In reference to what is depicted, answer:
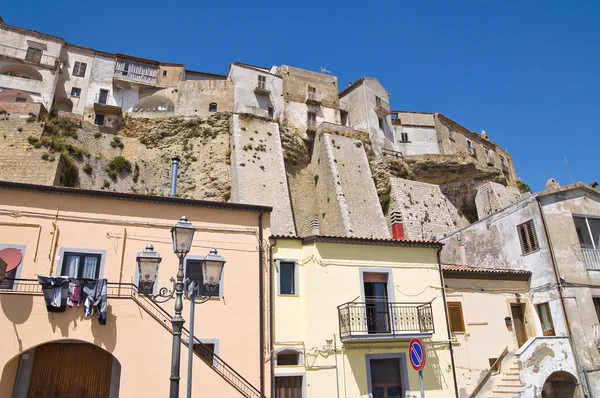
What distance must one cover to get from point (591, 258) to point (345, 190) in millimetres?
20774

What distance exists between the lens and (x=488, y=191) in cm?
4531

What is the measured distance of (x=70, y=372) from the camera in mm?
12750

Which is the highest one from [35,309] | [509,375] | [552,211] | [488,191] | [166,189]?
[488,191]

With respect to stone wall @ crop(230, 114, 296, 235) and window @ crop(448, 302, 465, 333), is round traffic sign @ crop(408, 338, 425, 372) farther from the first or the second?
stone wall @ crop(230, 114, 296, 235)

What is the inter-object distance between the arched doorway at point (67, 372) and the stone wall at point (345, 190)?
22997 millimetres

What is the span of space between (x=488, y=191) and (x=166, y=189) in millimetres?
31767

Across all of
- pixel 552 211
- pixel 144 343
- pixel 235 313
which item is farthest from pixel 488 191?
pixel 144 343

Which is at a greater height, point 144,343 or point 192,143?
point 192,143

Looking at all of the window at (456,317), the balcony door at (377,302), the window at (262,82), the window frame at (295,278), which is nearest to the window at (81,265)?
the window frame at (295,278)

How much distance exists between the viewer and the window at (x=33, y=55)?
3869 cm

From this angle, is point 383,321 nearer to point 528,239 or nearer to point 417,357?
point 417,357

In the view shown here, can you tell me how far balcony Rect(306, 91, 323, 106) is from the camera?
4588cm

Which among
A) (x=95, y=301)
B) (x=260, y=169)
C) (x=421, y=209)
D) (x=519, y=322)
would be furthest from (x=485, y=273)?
(x=421, y=209)

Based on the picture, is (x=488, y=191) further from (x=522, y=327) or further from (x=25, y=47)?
(x=25, y=47)
